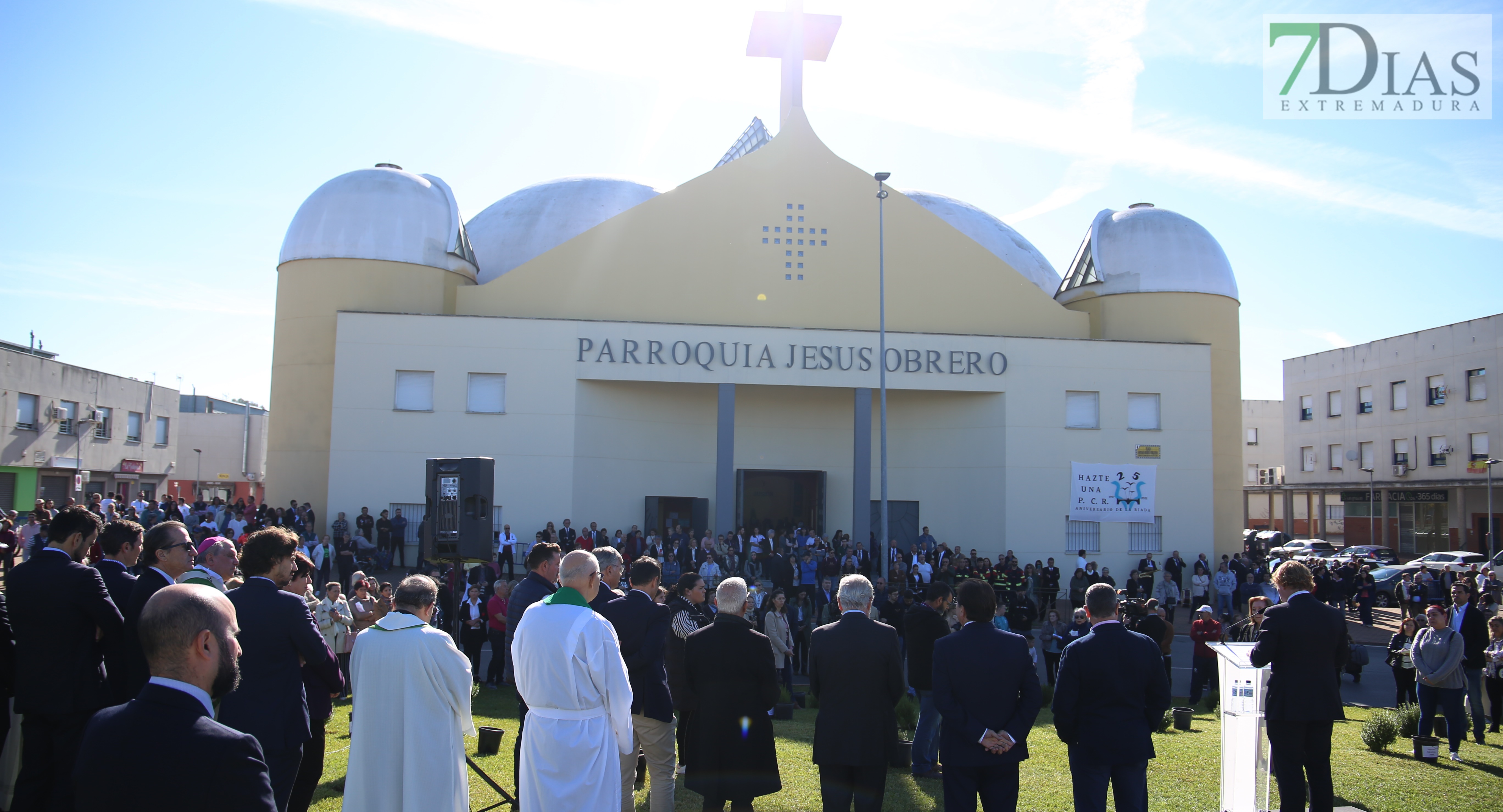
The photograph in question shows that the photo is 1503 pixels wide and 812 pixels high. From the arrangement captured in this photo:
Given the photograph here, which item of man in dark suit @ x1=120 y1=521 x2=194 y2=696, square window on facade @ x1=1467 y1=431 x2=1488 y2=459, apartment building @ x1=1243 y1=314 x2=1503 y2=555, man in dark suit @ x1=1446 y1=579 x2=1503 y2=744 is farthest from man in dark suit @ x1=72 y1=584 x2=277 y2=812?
square window on facade @ x1=1467 y1=431 x2=1488 y2=459

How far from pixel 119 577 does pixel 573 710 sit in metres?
2.92

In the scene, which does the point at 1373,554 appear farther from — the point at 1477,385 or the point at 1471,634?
the point at 1471,634

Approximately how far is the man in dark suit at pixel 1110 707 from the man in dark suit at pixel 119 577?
Result: 5206mm

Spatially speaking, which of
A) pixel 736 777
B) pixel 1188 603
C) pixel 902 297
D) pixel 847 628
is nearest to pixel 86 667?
pixel 736 777

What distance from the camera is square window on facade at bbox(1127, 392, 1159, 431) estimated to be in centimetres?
2552

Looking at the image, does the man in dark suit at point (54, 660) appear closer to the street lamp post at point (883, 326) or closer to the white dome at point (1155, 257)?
the street lamp post at point (883, 326)

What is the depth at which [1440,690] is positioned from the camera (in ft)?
29.8

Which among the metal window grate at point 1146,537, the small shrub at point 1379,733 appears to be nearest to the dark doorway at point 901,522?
the metal window grate at point 1146,537

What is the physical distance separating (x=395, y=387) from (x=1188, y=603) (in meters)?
20.6

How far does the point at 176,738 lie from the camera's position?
253 centimetres

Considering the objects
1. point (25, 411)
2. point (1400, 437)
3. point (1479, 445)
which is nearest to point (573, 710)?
point (25, 411)

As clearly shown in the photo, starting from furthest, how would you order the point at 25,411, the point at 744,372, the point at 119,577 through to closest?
1. the point at 25,411
2. the point at 744,372
3. the point at 119,577

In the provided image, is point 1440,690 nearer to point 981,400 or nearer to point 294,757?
point 294,757

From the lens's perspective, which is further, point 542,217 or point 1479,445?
point 1479,445
